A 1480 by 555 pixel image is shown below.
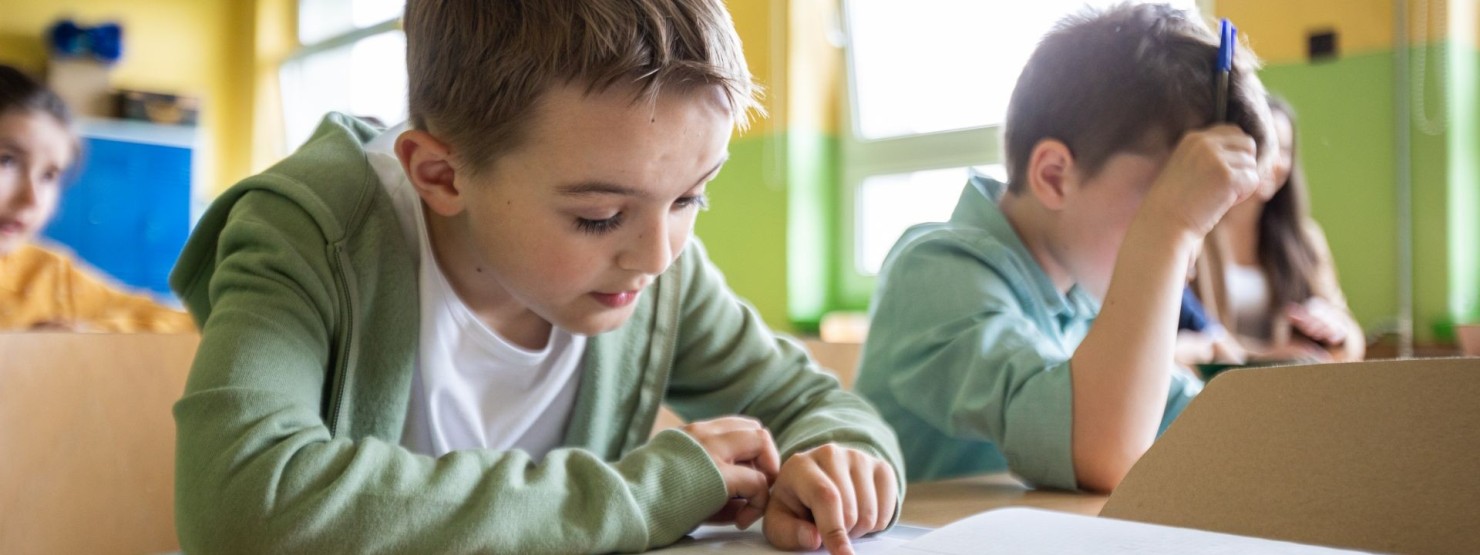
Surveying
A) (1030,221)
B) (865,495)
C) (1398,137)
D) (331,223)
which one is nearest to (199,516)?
(331,223)

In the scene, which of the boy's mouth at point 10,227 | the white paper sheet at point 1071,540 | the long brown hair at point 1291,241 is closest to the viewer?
the white paper sheet at point 1071,540

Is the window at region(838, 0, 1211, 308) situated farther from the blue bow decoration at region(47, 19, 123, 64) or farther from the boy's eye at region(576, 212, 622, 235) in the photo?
the blue bow decoration at region(47, 19, 123, 64)

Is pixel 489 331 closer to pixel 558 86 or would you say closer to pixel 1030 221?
pixel 558 86

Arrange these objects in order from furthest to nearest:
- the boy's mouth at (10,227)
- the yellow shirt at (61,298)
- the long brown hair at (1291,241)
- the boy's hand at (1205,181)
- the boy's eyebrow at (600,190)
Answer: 1. the long brown hair at (1291,241)
2. the boy's mouth at (10,227)
3. the yellow shirt at (61,298)
4. the boy's hand at (1205,181)
5. the boy's eyebrow at (600,190)

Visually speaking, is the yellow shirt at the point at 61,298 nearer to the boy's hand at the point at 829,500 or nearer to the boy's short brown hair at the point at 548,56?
the boy's short brown hair at the point at 548,56

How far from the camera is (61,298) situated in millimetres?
2197

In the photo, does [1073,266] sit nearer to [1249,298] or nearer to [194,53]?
[1249,298]

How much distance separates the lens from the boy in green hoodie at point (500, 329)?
1.91ft

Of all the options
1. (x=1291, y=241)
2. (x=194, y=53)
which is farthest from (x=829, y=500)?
(x=194, y=53)

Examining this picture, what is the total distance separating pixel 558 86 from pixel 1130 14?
2.10 feet

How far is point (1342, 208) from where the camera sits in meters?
2.50

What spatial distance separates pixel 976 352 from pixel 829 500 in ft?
1.26

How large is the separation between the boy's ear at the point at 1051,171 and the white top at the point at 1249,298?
1485mm

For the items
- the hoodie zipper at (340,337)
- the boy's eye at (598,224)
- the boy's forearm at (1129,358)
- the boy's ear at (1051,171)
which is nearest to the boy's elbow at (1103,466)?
the boy's forearm at (1129,358)
